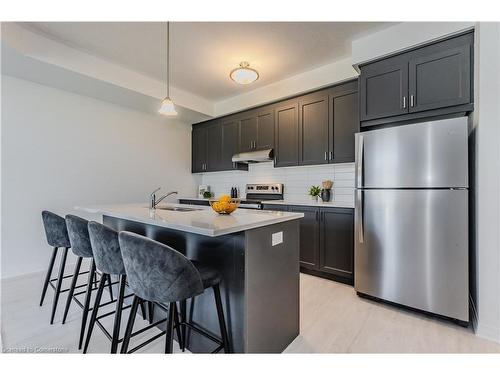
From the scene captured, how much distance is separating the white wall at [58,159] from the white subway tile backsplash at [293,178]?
129cm

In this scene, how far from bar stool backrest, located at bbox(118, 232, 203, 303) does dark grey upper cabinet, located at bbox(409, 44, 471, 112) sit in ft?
7.82

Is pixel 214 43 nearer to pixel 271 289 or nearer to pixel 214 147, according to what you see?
pixel 214 147

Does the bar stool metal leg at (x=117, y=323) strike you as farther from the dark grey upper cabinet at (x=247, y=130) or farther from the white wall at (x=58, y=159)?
the dark grey upper cabinet at (x=247, y=130)

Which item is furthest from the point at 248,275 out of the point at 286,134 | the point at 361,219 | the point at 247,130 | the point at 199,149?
the point at 199,149

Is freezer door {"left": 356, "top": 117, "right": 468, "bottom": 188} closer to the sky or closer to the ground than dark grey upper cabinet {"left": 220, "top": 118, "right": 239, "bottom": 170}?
closer to the ground

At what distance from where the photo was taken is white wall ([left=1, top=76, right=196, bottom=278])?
2904 millimetres

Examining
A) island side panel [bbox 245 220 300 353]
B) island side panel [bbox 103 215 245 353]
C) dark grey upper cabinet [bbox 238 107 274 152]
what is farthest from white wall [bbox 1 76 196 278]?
island side panel [bbox 245 220 300 353]

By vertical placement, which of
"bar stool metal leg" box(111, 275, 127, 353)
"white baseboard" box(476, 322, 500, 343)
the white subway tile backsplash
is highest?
the white subway tile backsplash

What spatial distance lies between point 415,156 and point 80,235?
2.76 metres

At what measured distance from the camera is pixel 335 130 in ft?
10.1

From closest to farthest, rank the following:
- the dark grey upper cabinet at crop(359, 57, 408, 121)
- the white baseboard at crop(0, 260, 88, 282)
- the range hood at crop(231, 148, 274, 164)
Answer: the dark grey upper cabinet at crop(359, 57, 408, 121) < the white baseboard at crop(0, 260, 88, 282) < the range hood at crop(231, 148, 274, 164)

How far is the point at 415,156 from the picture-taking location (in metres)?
2.10

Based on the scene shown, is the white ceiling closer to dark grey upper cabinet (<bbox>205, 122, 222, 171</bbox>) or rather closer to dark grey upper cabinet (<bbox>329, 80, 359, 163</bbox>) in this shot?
dark grey upper cabinet (<bbox>329, 80, 359, 163</bbox>)
